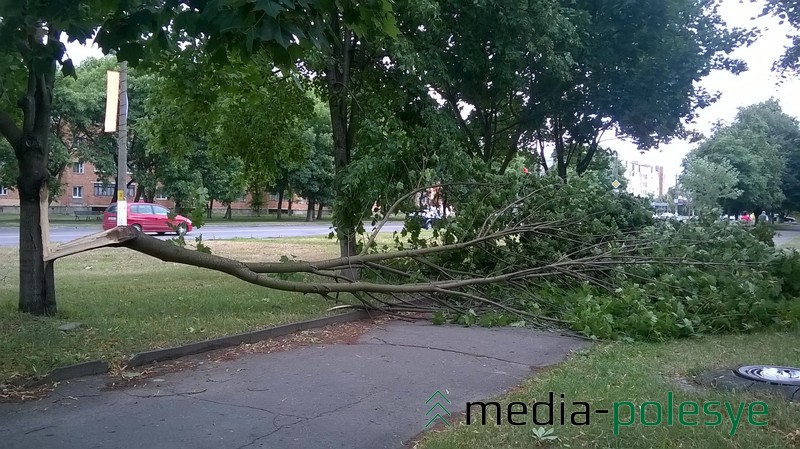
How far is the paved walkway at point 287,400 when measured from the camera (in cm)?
459

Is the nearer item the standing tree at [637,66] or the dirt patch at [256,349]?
A: the dirt patch at [256,349]

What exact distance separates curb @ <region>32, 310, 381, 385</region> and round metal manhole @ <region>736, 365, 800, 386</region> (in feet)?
17.0

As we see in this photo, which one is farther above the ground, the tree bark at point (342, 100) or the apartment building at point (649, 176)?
the apartment building at point (649, 176)

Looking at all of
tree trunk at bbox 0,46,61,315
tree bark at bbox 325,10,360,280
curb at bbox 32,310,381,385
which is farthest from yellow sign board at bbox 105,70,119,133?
curb at bbox 32,310,381,385

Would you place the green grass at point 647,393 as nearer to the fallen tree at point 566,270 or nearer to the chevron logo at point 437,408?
the chevron logo at point 437,408

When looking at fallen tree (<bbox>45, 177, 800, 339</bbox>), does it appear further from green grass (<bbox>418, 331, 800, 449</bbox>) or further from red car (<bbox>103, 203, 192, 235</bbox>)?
red car (<bbox>103, 203, 192, 235</bbox>)

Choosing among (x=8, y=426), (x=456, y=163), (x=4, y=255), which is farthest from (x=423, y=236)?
(x=4, y=255)

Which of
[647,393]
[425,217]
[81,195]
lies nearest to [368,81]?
[425,217]

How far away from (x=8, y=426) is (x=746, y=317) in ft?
28.0

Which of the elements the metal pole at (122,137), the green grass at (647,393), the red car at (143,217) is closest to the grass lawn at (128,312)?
the metal pole at (122,137)

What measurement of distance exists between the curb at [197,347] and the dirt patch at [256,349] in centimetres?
9

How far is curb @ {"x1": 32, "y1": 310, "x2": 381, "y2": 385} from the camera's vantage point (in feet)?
20.0

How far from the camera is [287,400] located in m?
5.52

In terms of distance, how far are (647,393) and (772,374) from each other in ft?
4.12
